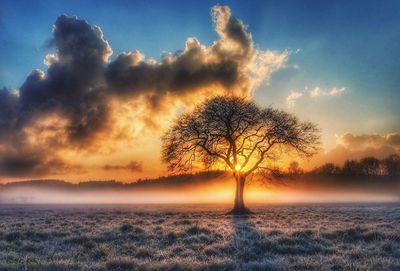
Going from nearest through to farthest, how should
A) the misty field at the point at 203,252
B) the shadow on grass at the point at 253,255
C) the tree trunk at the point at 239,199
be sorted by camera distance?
the shadow on grass at the point at 253,255, the misty field at the point at 203,252, the tree trunk at the point at 239,199

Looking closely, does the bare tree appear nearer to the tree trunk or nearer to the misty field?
the tree trunk

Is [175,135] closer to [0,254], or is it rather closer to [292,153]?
[292,153]

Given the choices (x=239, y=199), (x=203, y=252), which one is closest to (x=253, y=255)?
(x=203, y=252)

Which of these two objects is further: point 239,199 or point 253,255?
point 239,199

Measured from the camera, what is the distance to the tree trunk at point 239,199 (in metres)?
39.0

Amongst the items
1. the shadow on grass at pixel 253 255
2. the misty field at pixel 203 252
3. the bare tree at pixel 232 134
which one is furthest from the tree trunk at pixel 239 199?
the shadow on grass at pixel 253 255

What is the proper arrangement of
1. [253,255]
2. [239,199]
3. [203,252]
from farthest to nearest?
[239,199]
[203,252]
[253,255]

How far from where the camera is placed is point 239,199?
4034cm

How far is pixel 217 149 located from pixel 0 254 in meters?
31.5

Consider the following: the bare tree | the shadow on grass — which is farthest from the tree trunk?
the shadow on grass

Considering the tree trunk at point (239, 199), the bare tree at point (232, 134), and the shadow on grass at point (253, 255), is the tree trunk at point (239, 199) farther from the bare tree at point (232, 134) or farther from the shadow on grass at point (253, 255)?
the shadow on grass at point (253, 255)

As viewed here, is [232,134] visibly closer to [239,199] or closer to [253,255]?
[239,199]

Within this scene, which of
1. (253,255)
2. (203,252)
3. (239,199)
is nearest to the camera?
(253,255)

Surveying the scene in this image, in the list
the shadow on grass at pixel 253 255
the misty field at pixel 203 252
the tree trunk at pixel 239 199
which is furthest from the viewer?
the tree trunk at pixel 239 199
